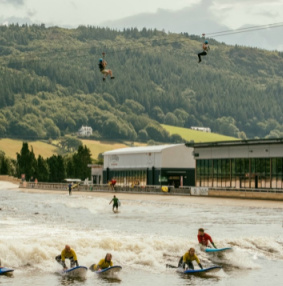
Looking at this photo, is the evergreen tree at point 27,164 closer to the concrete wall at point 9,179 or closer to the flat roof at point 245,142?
the concrete wall at point 9,179

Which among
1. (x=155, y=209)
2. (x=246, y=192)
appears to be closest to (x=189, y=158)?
(x=246, y=192)

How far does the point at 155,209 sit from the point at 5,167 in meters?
117

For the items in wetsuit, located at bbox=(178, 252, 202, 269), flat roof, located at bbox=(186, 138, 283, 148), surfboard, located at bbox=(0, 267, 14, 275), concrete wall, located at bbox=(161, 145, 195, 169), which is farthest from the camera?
concrete wall, located at bbox=(161, 145, 195, 169)

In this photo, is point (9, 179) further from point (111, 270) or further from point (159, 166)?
point (111, 270)

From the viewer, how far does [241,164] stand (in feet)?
333

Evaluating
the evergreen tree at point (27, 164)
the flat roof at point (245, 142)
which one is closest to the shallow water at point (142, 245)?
the flat roof at point (245, 142)

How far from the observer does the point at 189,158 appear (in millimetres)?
128250

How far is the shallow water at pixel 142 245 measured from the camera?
28.2 metres

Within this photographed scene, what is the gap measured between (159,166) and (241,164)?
25732 mm

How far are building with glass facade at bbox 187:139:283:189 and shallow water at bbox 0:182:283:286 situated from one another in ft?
117

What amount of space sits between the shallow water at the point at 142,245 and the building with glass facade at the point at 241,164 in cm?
3579

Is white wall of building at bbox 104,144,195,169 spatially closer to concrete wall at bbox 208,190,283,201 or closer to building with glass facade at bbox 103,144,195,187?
building with glass facade at bbox 103,144,195,187

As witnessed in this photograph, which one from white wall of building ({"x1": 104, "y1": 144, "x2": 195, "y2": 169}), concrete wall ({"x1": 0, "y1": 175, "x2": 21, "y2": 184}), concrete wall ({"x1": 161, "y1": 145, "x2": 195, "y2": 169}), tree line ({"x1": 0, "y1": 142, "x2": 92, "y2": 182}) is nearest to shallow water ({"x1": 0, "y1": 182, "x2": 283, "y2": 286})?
concrete wall ({"x1": 161, "y1": 145, "x2": 195, "y2": 169})

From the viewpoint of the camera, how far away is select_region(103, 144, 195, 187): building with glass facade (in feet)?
409
